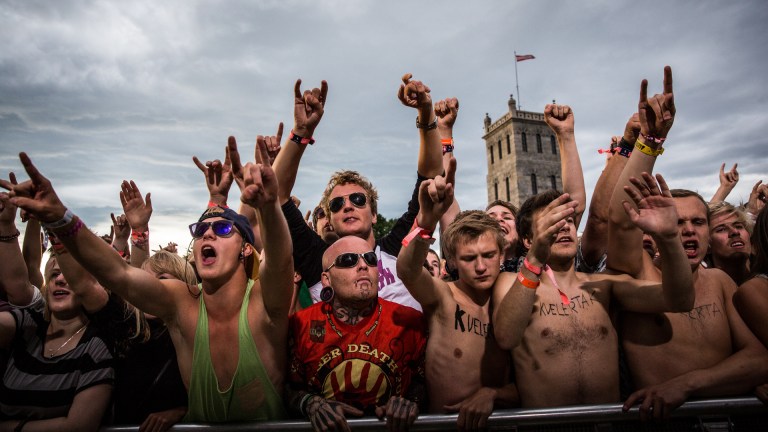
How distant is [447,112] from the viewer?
4289 mm

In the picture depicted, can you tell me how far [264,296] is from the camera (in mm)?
2482

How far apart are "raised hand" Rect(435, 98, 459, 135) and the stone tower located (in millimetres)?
50276

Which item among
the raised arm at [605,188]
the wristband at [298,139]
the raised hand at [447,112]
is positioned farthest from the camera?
the raised hand at [447,112]

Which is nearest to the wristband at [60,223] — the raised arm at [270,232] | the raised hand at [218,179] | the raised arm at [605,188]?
the raised arm at [270,232]

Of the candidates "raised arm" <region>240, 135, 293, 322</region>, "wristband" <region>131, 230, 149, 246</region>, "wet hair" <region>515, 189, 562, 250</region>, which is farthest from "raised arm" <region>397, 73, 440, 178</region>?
"wristband" <region>131, 230, 149, 246</region>

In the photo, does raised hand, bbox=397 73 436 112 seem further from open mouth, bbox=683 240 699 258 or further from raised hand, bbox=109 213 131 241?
raised hand, bbox=109 213 131 241

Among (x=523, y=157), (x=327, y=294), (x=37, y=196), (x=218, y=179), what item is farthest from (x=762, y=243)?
(x=523, y=157)

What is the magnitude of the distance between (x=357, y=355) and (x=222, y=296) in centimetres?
85

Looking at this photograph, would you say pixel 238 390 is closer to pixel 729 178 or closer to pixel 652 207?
pixel 652 207

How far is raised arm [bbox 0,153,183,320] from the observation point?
227 centimetres

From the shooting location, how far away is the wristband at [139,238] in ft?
12.5

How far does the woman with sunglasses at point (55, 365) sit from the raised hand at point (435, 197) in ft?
7.00

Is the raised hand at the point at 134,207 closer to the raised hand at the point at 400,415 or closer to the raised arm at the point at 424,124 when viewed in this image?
the raised arm at the point at 424,124

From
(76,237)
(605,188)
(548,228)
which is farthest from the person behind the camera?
(605,188)
